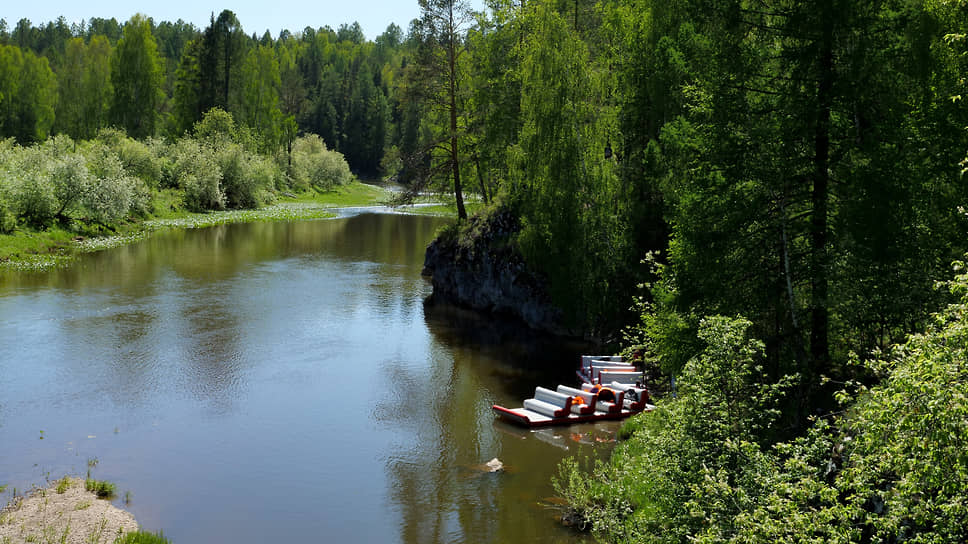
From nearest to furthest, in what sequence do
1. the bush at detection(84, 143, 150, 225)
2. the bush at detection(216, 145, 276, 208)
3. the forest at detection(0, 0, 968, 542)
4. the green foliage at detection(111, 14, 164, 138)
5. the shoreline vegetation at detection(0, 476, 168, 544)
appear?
the forest at detection(0, 0, 968, 542) < the shoreline vegetation at detection(0, 476, 168, 544) < the bush at detection(84, 143, 150, 225) < the bush at detection(216, 145, 276, 208) < the green foliage at detection(111, 14, 164, 138)

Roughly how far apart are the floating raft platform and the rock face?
337 inches

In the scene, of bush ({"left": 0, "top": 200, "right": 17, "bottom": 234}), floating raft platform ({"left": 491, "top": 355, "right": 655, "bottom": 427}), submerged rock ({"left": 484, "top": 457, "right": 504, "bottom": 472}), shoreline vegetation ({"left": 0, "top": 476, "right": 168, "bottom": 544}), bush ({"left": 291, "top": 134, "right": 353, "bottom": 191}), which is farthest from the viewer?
bush ({"left": 291, "top": 134, "right": 353, "bottom": 191})

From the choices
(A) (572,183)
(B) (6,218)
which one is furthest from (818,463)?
(B) (6,218)

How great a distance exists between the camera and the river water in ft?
52.9

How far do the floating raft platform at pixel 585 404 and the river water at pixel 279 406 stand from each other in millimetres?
550

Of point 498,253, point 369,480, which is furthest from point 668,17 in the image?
point 369,480

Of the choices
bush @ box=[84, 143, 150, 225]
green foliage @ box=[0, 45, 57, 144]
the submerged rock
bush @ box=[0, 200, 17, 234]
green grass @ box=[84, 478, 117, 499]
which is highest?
green foliage @ box=[0, 45, 57, 144]

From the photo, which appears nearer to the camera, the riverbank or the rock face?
the riverbank

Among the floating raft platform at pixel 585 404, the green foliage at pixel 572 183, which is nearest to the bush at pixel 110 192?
the green foliage at pixel 572 183

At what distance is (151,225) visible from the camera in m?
61.8

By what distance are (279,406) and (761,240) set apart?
15.1 meters

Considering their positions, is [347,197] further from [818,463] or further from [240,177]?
[818,463]

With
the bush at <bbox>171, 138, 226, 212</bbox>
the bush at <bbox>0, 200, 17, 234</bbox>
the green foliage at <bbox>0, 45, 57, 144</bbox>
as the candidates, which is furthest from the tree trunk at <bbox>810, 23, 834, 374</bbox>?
the green foliage at <bbox>0, 45, 57, 144</bbox>

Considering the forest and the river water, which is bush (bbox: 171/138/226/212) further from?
the forest
